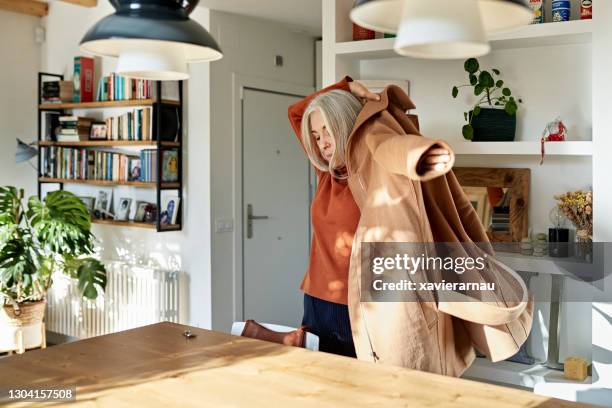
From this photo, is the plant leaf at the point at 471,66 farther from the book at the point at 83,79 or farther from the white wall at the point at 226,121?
the book at the point at 83,79

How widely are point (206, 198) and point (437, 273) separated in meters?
2.77

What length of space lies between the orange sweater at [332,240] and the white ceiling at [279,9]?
2.17 metres

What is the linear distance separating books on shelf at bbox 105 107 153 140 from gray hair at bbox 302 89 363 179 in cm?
241

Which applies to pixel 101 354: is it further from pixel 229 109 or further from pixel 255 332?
pixel 229 109

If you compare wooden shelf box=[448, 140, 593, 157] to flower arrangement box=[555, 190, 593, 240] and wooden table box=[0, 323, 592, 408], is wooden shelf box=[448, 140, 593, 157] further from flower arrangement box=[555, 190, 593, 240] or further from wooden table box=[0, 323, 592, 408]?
wooden table box=[0, 323, 592, 408]

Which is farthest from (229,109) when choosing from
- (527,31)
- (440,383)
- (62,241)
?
(440,383)

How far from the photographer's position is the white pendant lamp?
1287 mm

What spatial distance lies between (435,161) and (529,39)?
62.0 inches

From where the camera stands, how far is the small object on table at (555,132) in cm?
306

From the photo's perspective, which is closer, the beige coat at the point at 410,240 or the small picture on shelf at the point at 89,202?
the beige coat at the point at 410,240

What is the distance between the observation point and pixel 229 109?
4.85 meters

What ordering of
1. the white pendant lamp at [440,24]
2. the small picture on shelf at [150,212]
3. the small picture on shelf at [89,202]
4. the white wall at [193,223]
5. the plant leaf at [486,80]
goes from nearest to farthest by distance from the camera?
the white pendant lamp at [440,24], the plant leaf at [486,80], the white wall at [193,223], the small picture on shelf at [150,212], the small picture on shelf at [89,202]

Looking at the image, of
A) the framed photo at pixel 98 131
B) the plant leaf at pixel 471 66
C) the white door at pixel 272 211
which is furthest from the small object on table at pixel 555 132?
the framed photo at pixel 98 131

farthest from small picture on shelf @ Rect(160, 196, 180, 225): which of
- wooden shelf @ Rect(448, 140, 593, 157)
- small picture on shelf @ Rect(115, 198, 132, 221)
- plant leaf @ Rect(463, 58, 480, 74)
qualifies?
plant leaf @ Rect(463, 58, 480, 74)
